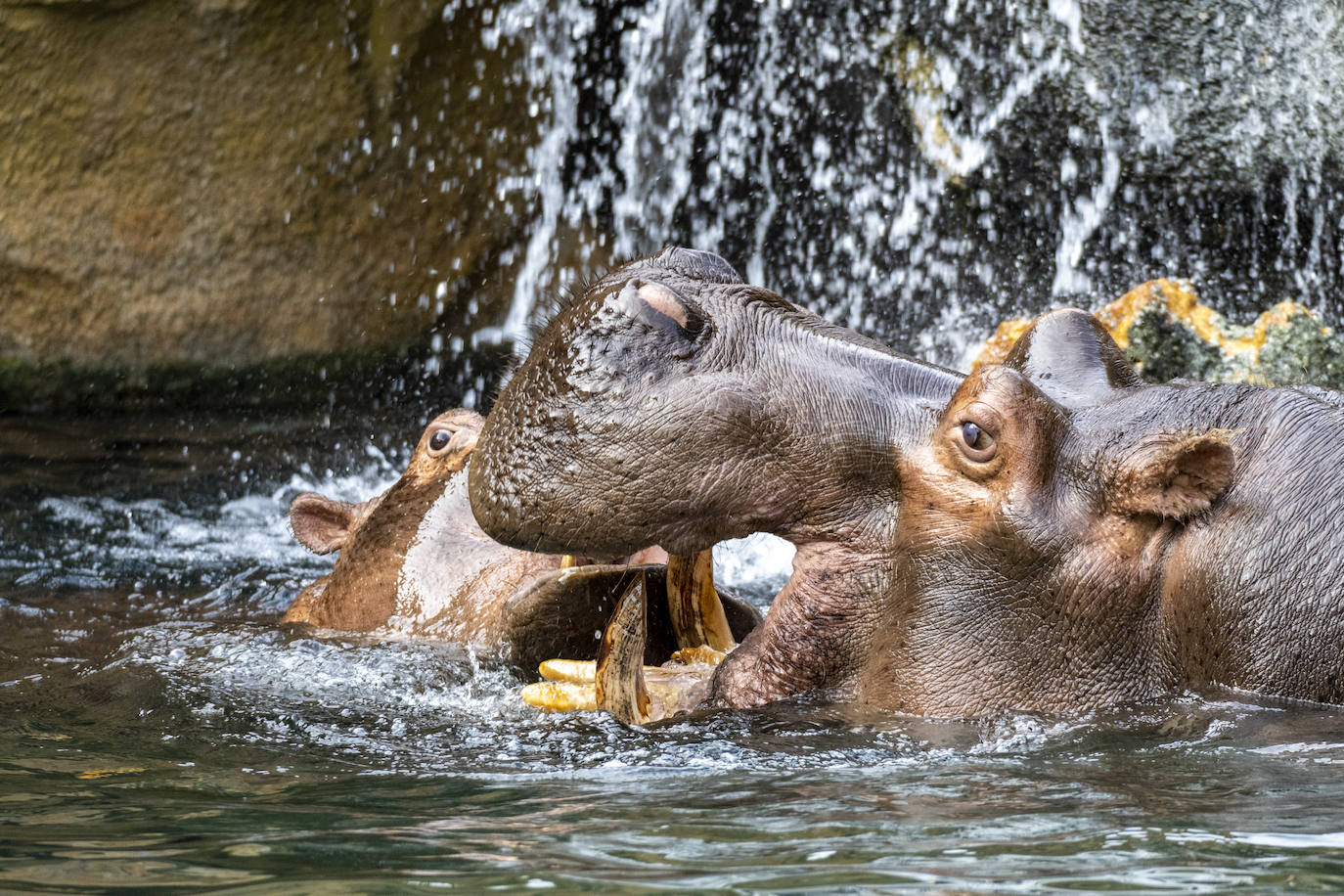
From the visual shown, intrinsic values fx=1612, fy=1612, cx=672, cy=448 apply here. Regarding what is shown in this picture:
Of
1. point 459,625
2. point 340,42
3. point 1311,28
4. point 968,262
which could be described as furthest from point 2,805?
point 1311,28

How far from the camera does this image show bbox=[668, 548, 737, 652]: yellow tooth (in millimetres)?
3584

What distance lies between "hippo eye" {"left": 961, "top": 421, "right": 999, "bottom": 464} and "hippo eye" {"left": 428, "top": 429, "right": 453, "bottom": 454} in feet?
6.10

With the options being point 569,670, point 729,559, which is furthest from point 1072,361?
point 729,559

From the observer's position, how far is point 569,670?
3.47m

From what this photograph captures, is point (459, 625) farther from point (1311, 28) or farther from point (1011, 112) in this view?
point (1311, 28)

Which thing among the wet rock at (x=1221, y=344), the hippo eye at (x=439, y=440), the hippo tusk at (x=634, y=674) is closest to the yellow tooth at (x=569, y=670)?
the hippo tusk at (x=634, y=674)

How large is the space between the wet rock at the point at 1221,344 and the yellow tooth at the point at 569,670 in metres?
4.39

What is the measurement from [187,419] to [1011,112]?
507 centimetres

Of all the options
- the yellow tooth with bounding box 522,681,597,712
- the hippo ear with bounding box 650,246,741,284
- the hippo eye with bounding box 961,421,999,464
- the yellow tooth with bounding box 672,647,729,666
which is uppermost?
the hippo ear with bounding box 650,246,741,284

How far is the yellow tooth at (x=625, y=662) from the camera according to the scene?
10.6 feet

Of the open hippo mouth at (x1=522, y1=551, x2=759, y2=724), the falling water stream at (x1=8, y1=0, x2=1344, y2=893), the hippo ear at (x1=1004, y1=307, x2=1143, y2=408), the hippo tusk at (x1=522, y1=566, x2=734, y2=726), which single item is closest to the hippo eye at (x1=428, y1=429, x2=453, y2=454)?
the falling water stream at (x1=8, y1=0, x2=1344, y2=893)

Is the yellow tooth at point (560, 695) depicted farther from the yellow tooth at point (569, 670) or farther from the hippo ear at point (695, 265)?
the hippo ear at point (695, 265)

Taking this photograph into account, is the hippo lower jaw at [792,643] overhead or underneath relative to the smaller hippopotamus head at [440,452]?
underneath

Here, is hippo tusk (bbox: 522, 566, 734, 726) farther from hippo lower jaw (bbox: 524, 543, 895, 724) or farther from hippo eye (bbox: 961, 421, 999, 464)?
hippo eye (bbox: 961, 421, 999, 464)
